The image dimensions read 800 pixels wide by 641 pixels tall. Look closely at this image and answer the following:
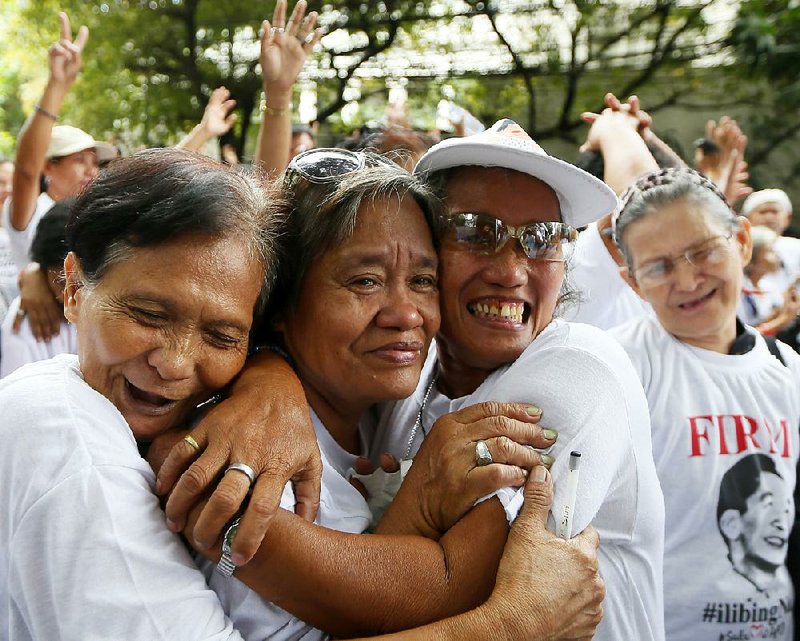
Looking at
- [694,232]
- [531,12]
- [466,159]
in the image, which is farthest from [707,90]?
[466,159]

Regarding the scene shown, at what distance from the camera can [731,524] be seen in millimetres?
2662

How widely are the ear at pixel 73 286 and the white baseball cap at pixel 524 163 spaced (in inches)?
38.0

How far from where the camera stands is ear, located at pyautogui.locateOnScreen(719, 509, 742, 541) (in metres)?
2.66

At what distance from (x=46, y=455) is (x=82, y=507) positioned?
0.45 ft

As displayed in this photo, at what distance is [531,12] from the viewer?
1362cm

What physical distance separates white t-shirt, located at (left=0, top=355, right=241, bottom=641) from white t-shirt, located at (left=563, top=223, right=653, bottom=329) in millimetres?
2619

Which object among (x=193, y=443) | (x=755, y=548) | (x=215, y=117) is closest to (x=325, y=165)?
(x=193, y=443)

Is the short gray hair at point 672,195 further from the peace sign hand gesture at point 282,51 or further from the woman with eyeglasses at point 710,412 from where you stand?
the peace sign hand gesture at point 282,51

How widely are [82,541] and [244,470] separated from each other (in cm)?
31

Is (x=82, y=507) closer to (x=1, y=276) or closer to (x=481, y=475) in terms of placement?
(x=481, y=475)

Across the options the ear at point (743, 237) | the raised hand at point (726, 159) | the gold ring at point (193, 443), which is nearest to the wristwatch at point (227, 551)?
the gold ring at point (193, 443)

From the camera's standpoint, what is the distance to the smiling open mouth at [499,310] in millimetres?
2133

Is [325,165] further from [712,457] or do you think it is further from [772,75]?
[772,75]

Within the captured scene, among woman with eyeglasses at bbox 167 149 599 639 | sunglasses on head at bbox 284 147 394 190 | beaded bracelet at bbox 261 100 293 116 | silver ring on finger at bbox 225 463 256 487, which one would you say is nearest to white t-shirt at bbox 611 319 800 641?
woman with eyeglasses at bbox 167 149 599 639
